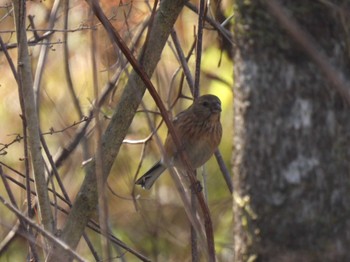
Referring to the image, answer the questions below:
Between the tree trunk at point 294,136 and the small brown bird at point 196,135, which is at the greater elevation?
the tree trunk at point 294,136

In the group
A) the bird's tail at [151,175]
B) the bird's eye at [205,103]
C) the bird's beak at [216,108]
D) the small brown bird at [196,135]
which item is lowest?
the bird's tail at [151,175]

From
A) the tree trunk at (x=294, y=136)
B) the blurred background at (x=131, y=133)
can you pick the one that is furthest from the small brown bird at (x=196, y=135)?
the tree trunk at (x=294, y=136)

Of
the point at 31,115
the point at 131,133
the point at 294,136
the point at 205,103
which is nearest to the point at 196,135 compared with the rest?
the point at 205,103

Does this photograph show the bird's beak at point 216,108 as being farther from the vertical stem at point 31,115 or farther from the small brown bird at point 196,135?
the vertical stem at point 31,115

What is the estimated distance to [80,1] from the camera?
160 inches

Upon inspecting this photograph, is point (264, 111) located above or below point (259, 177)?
above

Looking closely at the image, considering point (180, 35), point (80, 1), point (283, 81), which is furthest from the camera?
point (180, 35)

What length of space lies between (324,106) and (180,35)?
3.06 m

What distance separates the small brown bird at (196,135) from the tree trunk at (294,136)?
261 cm

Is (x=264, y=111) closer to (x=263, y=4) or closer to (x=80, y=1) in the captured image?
(x=263, y=4)

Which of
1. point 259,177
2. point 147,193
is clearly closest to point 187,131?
point 147,193

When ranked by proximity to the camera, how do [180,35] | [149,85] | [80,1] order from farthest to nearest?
[180,35]
[80,1]
[149,85]

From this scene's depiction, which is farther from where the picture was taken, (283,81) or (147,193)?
(147,193)

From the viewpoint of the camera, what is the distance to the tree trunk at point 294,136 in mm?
1715
